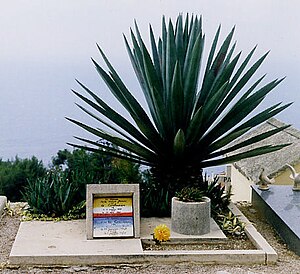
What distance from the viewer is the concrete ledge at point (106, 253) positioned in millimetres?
3768

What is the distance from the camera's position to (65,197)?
462cm

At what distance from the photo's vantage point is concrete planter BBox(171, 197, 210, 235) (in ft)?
13.8

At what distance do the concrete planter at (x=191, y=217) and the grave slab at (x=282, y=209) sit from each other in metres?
0.59

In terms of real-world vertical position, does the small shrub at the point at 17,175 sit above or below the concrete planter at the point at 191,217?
above

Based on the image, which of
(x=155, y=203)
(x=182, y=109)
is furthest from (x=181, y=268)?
(x=182, y=109)

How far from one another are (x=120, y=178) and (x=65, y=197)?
58cm

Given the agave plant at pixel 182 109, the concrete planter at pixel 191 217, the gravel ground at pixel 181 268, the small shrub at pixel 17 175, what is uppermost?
the agave plant at pixel 182 109

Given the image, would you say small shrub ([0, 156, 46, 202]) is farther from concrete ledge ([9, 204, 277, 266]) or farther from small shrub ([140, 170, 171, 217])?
concrete ledge ([9, 204, 277, 266])

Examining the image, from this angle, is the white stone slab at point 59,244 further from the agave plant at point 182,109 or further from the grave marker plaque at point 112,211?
the agave plant at point 182,109

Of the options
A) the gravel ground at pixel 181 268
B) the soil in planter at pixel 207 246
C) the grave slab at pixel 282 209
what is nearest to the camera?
the gravel ground at pixel 181 268

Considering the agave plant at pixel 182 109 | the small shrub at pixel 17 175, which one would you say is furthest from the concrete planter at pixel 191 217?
the small shrub at pixel 17 175

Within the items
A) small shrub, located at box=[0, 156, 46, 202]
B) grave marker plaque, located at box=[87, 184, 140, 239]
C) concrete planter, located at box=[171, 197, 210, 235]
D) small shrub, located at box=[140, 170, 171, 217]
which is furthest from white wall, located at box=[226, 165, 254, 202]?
grave marker plaque, located at box=[87, 184, 140, 239]

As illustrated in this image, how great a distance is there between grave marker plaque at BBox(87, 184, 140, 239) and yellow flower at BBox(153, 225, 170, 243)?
16cm

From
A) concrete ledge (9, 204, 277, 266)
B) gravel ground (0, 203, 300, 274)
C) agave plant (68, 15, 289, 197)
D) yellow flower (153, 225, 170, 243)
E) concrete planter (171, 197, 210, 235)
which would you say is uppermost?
agave plant (68, 15, 289, 197)
